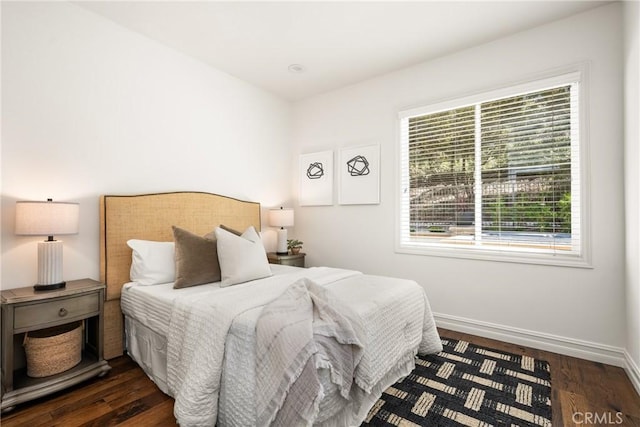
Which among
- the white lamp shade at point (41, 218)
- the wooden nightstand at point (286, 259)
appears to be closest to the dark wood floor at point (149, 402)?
the white lamp shade at point (41, 218)

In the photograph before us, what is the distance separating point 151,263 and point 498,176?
10.4ft

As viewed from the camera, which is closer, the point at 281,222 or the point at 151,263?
the point at 151,263

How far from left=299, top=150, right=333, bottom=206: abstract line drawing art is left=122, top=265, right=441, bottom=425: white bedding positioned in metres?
1.73

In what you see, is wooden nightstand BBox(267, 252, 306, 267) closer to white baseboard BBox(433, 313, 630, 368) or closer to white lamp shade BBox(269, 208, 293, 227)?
white lamp shade BBox(269, 208, 293, 227)

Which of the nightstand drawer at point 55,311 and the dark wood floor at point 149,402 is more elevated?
the nightstand drawer at point 55,311

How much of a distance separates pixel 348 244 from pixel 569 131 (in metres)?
2.41

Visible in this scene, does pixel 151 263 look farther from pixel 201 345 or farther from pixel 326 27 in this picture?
pixel 326 27

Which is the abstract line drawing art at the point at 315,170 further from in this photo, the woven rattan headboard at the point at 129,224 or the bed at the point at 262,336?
the bed at the point at 262,336

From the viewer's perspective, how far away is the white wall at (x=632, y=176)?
208 centimetres

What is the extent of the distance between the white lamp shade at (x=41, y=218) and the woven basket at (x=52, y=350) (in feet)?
2.21

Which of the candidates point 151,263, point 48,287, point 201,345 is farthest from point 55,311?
point 201,345

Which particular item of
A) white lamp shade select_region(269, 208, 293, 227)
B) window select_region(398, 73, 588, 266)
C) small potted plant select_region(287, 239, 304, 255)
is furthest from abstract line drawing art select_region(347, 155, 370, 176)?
small potted plant select_region(287, 239, 304, 255)

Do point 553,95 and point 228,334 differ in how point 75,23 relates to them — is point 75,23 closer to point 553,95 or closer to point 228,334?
point 228,334

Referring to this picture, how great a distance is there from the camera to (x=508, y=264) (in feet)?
9.47
